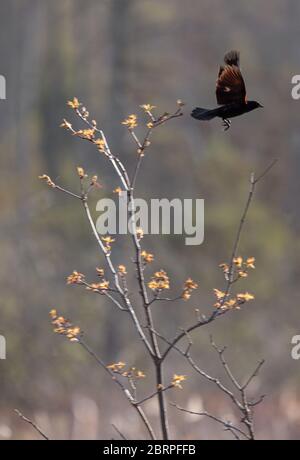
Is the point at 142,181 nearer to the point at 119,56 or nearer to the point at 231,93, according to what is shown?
the point at 119,56

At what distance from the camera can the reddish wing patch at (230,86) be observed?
2.68 meters

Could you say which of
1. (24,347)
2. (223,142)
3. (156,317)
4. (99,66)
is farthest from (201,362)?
(99,66)

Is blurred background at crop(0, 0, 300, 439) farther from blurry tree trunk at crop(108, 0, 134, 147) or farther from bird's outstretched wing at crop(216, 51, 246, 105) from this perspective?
bird's outstretched wing at crop(216, 51, 246, 105)

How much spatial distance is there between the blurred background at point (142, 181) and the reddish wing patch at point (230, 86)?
6729mm

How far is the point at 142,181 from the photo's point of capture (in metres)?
12.3

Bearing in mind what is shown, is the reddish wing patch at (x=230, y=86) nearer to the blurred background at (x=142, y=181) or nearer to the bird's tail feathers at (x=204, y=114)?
the bird's tail feathers at (x=204, y=114)

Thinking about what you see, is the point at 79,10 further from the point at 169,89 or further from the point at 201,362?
the point at 201,362

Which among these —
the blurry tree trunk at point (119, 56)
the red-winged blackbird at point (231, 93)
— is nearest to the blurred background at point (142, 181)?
the blurry tree trunk at point (119, 56)

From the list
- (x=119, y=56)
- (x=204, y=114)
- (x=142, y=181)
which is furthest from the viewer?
(x=142, y=181)

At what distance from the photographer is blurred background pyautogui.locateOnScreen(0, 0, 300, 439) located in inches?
406

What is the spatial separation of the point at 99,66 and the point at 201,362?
474 centimetres

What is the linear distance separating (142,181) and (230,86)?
377 inches

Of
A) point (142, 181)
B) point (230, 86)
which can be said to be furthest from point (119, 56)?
point (230, 86)

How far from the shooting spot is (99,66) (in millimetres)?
13062
